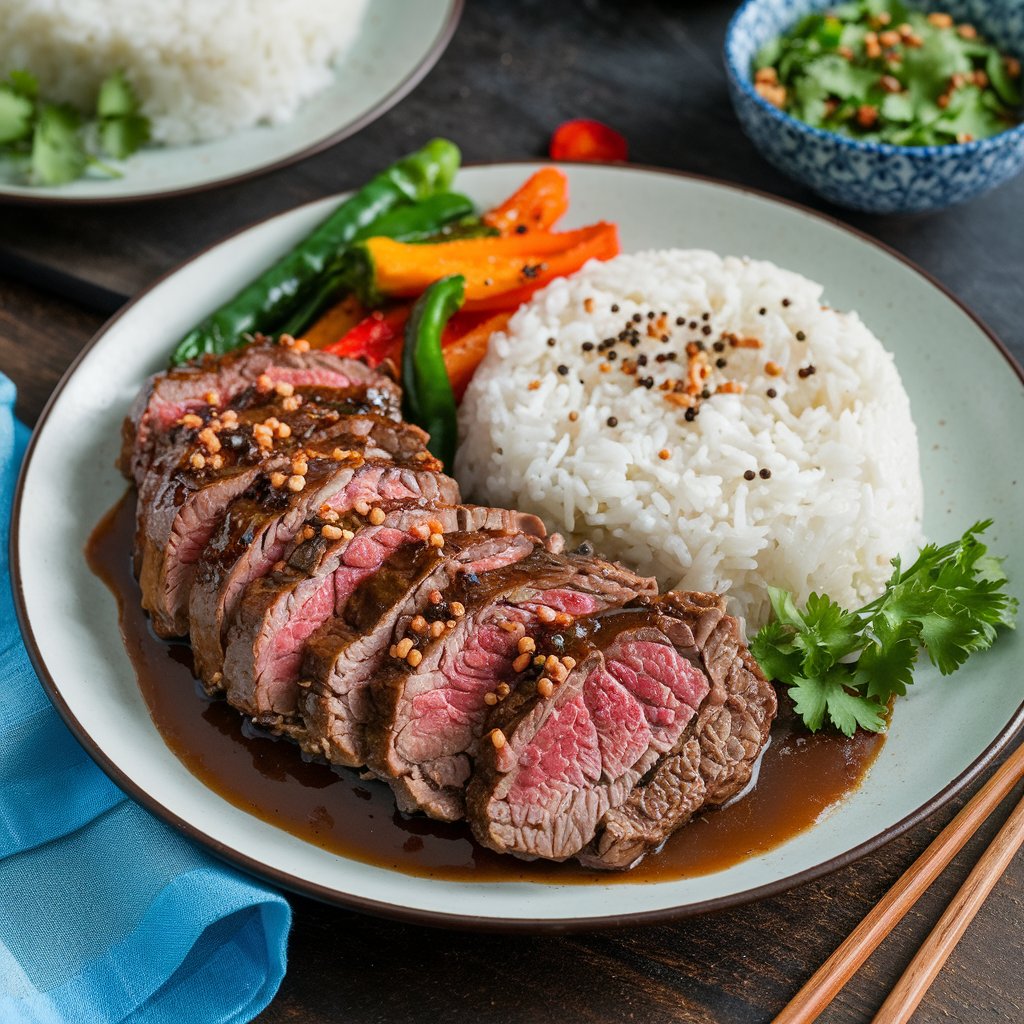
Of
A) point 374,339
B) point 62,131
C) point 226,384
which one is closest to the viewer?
point 226,384

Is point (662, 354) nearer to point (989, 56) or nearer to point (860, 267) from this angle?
point (860, 267)

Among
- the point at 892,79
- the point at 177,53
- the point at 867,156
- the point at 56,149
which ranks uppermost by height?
the point at 892,79

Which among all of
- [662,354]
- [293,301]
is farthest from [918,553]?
[293,301]

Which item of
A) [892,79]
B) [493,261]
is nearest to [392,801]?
[493,261]

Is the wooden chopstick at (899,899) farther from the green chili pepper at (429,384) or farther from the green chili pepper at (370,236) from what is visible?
the green chili pepper at (370,236)

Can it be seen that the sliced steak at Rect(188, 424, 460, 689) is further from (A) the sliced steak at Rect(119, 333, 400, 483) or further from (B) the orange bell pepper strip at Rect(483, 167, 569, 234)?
(B) the orange bell pepper strip at Rect(483, 167, 569, 234)

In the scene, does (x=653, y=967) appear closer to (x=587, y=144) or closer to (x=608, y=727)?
(x=608, y=727)
